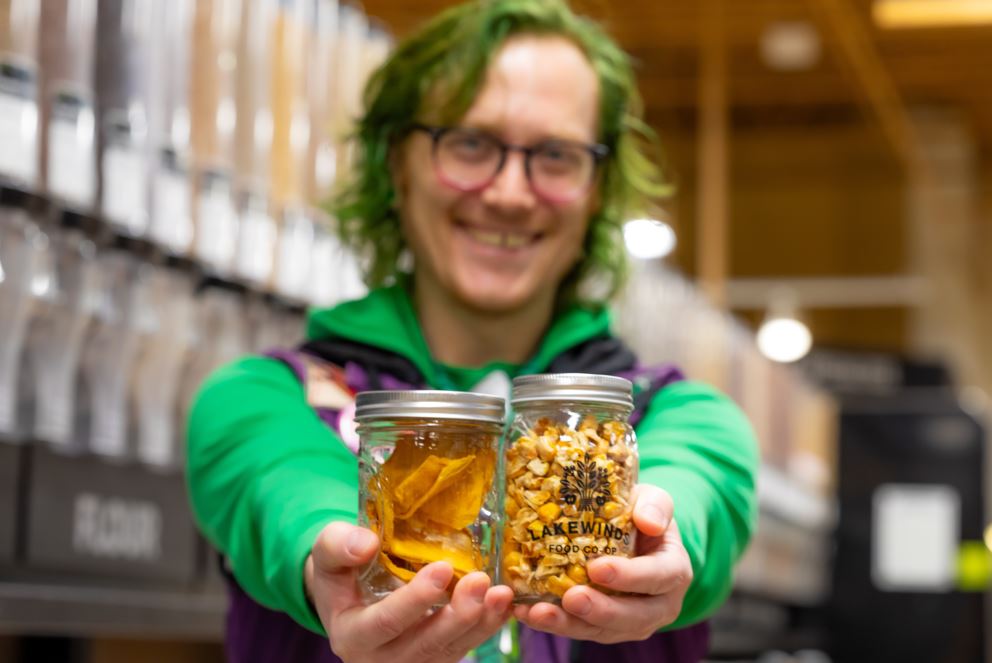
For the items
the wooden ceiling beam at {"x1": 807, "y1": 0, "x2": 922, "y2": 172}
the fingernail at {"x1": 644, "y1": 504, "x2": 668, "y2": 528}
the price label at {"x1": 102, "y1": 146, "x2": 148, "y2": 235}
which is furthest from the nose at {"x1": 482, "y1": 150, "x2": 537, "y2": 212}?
the wooden ceiling beam at {"x1": 807, "y1": 0, "x2": 922, "y2": 172}

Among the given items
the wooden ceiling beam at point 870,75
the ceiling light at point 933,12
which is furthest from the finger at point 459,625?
the ceiling light at point 933,12

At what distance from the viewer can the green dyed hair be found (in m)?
1.71

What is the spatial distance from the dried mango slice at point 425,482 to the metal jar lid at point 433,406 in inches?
1.3

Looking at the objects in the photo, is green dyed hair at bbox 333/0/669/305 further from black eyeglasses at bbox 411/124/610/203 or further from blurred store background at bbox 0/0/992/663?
blurred store background at bbox 0/0/992/663

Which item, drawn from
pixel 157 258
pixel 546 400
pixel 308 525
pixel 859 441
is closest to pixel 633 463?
pixel 546 400

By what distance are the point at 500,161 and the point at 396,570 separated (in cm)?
59

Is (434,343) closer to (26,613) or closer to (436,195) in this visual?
(436,195)

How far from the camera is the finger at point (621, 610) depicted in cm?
115

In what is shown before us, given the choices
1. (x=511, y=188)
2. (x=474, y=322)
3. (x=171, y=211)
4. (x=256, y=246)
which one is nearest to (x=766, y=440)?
(x=256, y=246)

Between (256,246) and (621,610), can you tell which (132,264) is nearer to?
(256,246)

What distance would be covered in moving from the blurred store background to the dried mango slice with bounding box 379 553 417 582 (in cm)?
89

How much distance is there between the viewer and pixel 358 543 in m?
Result: 1.17

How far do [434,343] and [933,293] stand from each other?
11.3 metres

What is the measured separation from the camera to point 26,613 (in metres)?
2.13
